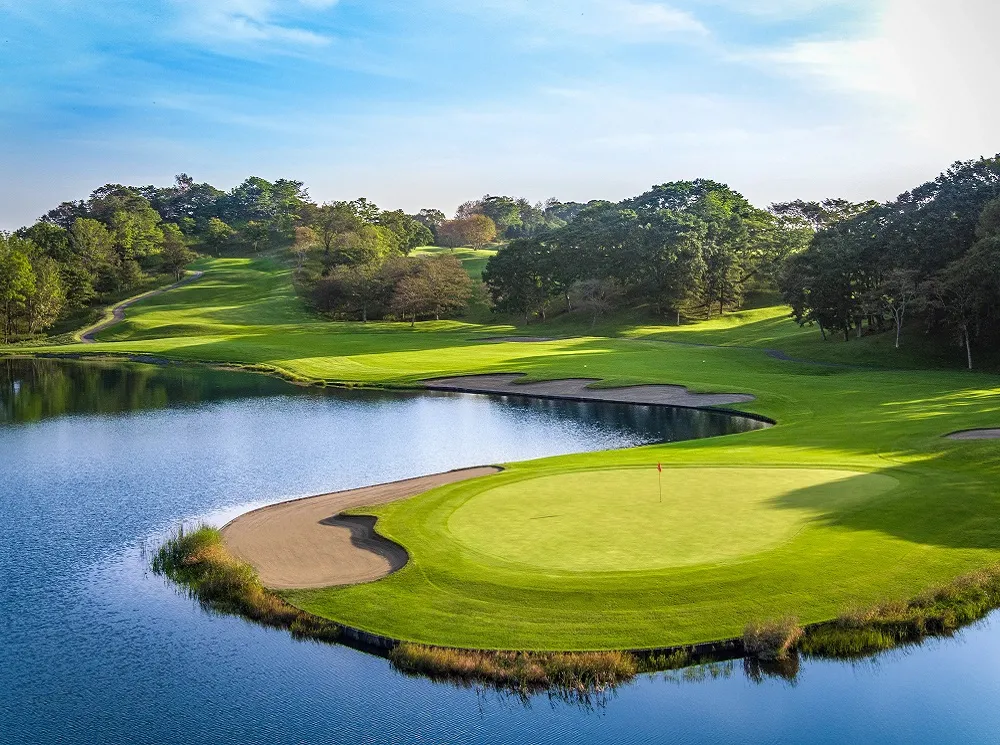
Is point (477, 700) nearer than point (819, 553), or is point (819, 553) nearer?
point (477, 700)

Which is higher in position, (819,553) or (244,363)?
(244,363)

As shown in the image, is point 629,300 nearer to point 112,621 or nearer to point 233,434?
point 233,434

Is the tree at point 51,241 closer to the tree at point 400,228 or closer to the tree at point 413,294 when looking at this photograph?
the tree at point 413,294

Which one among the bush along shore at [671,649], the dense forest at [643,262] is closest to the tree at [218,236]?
the dense forest at [643,262]

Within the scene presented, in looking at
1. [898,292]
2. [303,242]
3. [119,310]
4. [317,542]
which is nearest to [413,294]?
[119,310]

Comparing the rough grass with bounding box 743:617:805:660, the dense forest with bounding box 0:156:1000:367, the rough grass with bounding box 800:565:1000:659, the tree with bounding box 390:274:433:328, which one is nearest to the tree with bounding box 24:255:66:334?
the dense forest with bounding box 0:156:1000:367

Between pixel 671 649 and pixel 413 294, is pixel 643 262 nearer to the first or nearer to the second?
pixel 413 294

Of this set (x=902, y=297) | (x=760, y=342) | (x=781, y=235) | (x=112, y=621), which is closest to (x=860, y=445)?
(x=112, y=621)
